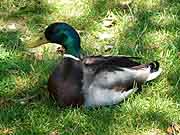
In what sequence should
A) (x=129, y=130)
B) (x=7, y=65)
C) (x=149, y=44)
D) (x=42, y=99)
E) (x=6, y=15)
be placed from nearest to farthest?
(x=129, y=130) → (x=42, y=99) → (x=7, y=65) → (x=149, y=44) → (x=6, y=15)

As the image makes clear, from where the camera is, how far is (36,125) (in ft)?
14.2

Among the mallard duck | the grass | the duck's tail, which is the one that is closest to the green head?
the mallard duck

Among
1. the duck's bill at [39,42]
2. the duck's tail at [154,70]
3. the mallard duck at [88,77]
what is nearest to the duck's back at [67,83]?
the mallard duck at [88,77]

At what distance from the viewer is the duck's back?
4422 mm

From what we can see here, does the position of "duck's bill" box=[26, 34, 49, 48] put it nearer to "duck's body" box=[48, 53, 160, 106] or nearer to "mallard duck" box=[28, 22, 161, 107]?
"mallard duck" box=[28, 22, 161, 107]

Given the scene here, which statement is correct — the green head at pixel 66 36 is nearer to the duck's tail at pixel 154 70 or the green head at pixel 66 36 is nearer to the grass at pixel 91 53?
the grass at pixel 91 53

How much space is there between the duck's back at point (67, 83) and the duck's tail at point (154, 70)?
0.57 metres

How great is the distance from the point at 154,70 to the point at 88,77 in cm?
59

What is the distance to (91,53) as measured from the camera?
524cm

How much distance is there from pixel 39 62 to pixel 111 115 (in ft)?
3.13

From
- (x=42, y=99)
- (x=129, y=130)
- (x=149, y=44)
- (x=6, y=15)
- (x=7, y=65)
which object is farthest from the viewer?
(x=6, y=15)

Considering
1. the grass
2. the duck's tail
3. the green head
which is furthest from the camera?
the duck's tail

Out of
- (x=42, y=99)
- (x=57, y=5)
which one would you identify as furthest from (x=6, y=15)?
(x=42, y=99)

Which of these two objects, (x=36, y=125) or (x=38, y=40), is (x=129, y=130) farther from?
(x=38, y=40)
